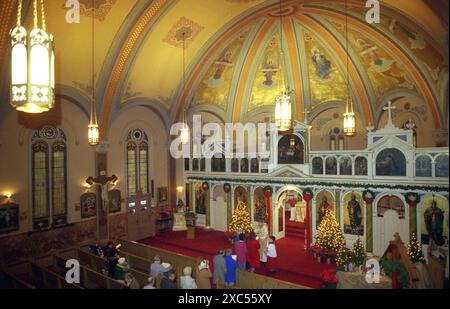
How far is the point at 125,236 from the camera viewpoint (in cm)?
1736

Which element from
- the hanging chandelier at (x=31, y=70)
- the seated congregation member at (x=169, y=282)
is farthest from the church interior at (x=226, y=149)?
the hanging chandelier at (x=31, y=70)

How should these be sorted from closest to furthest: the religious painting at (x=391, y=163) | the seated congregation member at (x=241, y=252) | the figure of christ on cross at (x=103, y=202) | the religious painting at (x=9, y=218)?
the seated congregation member at (x=241, y=252) → the religious painting at (x=391, y=163) → the religious painting at (x=9, y=218) → the figure of christ on cross at (x=103, y=202)

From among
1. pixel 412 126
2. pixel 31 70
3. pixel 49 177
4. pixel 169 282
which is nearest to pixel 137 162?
pixel 49 177

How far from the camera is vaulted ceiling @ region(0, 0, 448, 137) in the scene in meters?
12.3

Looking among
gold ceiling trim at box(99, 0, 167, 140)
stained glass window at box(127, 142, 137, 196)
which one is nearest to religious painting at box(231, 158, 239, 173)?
stained glass window at box(127, 142, 137, 196)

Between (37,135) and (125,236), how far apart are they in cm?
669

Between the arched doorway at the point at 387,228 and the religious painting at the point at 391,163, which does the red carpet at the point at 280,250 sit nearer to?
the arched doorway at the point at 387,228

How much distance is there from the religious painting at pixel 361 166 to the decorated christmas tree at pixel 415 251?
3.09m

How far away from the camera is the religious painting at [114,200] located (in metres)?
16.9

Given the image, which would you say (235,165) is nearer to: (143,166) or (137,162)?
(143,166)

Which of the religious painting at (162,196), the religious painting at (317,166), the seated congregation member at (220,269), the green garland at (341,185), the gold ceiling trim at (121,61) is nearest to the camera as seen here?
the seated congregation member at (220,269)

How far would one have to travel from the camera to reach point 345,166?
1417 centimetres
